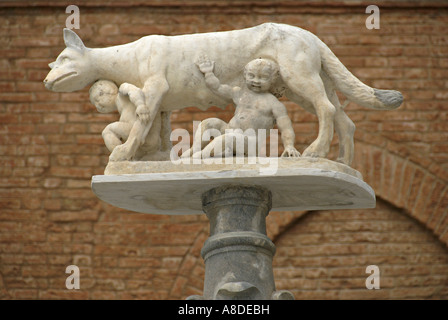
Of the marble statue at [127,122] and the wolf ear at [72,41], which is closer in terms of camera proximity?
the marble statue at [127,122]

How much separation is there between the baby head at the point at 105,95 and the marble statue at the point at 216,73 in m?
0.04

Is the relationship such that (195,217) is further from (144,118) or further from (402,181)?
(144,118)

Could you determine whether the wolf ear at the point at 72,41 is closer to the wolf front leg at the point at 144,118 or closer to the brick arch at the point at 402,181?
the wolf front leg at the point at 144,118

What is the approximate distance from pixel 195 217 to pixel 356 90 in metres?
3.04

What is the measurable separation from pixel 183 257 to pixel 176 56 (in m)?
3.06

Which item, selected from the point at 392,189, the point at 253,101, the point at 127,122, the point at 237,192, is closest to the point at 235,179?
the point at 237,192

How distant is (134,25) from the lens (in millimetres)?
8633

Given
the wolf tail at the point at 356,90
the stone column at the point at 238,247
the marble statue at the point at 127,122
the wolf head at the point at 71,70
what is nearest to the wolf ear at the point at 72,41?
the wolf head at the point at 71,70

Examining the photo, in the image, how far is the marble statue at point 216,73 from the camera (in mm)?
5355

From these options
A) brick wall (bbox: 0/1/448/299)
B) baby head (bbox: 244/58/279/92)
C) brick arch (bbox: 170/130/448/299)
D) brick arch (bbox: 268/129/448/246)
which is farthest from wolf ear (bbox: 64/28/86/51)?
brick arch (bbox: 268/129/448/246)

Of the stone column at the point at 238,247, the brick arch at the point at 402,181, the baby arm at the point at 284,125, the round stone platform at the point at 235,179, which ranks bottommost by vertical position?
the stone column at the point at 238,247

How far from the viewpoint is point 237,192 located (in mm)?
5281

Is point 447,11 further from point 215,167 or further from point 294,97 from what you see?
point 215,167

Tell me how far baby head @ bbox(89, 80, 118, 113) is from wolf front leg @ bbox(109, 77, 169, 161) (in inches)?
9.0
